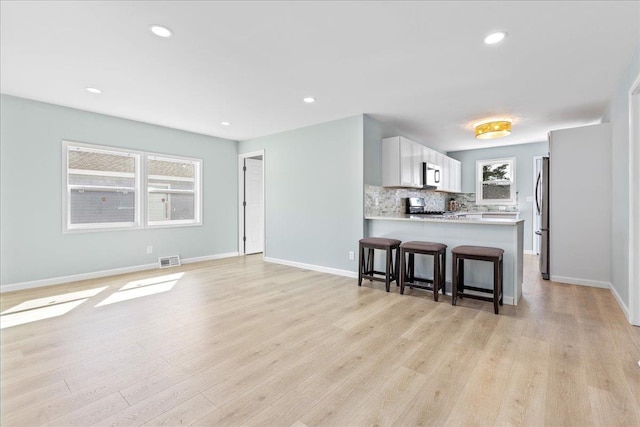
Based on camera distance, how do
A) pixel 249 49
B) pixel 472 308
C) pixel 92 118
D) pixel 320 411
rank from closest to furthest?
pixel 320 411 < pixel 249 49 < pixel 472 308 < pixel 92 118

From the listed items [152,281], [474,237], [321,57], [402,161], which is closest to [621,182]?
[474,237]

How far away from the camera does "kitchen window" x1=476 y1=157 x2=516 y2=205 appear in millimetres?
6914

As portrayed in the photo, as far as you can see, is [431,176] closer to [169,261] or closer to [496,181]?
[496,181]

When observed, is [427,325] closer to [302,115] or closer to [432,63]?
[432,63]

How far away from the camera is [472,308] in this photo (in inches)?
125

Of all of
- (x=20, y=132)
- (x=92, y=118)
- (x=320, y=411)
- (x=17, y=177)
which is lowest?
(x=320, y=411)

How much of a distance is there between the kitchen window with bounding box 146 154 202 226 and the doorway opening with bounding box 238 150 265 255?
0.94m

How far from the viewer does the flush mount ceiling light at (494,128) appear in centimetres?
470

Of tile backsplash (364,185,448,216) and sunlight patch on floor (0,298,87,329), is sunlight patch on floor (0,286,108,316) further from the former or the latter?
tile backsplash (364,185,448,216)

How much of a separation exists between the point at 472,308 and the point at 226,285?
3.09m

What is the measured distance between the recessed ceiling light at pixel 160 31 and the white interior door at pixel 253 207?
4163mm

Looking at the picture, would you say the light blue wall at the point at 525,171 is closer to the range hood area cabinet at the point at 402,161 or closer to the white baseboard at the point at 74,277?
the range hood area cabinet at the point at 402,161

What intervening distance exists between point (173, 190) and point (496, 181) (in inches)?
286

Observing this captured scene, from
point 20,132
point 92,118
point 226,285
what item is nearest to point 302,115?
point 226,285
